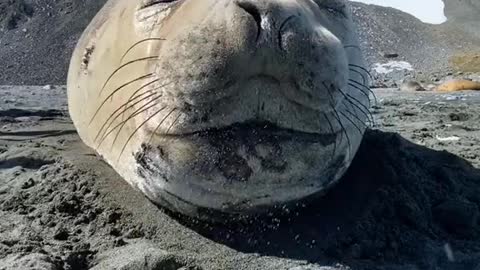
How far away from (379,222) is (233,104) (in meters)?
0.95

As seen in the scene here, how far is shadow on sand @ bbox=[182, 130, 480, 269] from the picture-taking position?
3.21 meters

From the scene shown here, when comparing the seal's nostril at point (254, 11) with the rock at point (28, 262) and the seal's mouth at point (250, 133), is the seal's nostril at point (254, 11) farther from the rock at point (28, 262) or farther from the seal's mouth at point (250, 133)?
the rock at point (28, 262)

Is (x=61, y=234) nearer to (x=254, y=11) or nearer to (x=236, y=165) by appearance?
(x=236, y=165)

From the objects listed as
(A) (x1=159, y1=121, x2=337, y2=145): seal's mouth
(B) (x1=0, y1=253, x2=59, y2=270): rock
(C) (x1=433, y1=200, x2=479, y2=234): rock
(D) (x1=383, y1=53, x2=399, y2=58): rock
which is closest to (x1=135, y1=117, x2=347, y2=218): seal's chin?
(A) (x1=159, y1=121, x2=337, y2=145): seal's mouth

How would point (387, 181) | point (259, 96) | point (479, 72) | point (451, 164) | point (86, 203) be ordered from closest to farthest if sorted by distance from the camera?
1. point (259, 96)
2. point (86, 203)
3. point (387, 181)
4. point (451, 164)
5. point (479, 72)

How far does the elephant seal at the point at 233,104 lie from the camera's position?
9.12 ft

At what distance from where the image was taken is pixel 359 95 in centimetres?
359

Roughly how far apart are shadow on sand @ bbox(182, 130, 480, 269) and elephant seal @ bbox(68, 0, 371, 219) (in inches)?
4.9

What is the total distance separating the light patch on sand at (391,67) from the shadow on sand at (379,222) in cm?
907

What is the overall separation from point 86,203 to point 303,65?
1.16 meters

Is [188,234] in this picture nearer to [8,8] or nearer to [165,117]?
[165,117]

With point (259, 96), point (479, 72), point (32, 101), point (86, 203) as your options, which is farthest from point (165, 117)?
point (479, 72)

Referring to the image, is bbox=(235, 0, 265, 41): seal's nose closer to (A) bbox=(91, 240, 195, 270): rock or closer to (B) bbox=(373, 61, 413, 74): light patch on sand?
(A) bbox=(91, 240, 195, 270): rock

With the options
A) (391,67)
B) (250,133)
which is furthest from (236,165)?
(391,67)
